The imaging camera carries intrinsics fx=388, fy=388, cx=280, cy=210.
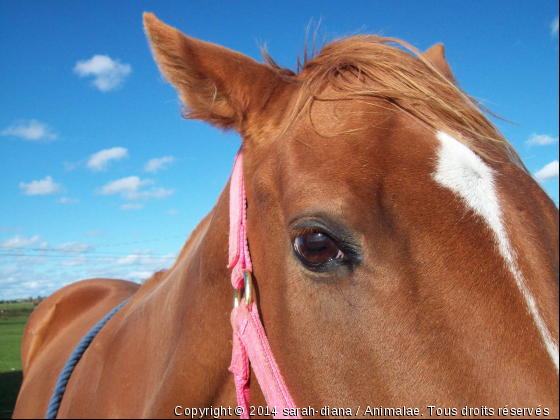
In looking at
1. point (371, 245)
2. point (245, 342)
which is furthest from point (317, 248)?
point (245, 342)

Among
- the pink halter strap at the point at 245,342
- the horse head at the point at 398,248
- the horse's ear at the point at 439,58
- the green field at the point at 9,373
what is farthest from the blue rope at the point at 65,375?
the green field at the point at 9,373

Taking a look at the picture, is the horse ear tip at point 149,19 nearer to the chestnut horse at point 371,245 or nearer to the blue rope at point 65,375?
the chestnut horse at point 371,245

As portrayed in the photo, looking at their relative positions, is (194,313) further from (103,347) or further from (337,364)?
(103,347)

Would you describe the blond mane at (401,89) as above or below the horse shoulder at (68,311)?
above

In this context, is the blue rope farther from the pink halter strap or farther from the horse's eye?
the horse's eye

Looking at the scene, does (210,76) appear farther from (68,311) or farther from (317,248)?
(68,311)

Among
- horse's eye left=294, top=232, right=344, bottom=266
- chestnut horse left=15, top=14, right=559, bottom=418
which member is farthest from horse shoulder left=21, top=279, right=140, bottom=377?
horse's eye left=294, top=232, right=344, bottom=266

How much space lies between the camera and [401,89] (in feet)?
4.58

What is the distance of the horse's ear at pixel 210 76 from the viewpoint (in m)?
1.48

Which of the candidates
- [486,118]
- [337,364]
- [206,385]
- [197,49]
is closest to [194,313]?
[206,385]

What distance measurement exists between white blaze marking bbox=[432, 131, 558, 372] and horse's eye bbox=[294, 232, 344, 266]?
14.2 inches

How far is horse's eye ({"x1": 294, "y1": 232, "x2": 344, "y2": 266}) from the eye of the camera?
116 centimetres

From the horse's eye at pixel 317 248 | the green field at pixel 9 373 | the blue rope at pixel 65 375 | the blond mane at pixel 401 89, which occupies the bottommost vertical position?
the green field at pixel 9 373

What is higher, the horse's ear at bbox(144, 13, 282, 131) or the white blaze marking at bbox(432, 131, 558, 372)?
the horse's ear at bbox(144, 13, 282, 131)
